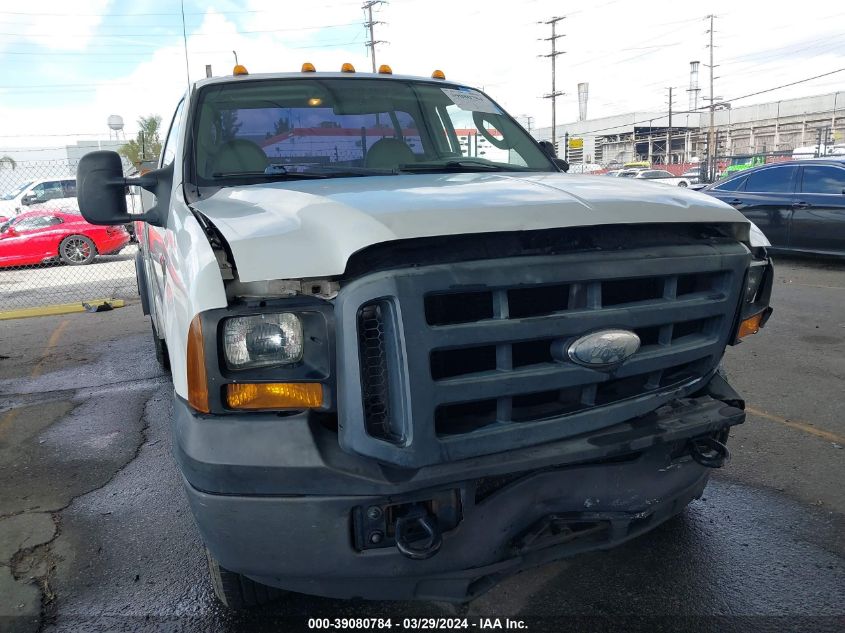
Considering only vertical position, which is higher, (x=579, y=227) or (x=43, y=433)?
(x=579, y=227)

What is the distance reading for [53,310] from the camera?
8.99 m

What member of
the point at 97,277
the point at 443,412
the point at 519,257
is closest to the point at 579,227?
the point at 519,257

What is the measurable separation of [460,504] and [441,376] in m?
0.37

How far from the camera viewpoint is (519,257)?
1.90 m

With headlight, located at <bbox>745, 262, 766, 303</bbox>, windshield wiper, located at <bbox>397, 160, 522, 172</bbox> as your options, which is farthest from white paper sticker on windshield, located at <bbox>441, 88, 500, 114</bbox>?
headlight, located at <bbox>745, 262, 766, 303</bbox>

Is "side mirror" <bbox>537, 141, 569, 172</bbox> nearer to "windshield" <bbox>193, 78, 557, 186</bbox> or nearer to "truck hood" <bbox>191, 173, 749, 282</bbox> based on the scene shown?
"windshield" <bbox>193, 78, 557, 186</bbox>

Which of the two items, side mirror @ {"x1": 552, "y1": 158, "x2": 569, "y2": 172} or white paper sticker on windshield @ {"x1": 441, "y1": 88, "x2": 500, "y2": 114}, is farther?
white paper sticker on windshield @ {"x1": 441, "y1": 88, "x2": 500, "y2": 114}

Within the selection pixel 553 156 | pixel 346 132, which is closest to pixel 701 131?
pixel 553 156

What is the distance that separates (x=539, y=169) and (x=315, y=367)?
2.18 metres

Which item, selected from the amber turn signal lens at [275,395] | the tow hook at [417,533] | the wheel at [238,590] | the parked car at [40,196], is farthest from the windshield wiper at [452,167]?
the parked car at [40,196]

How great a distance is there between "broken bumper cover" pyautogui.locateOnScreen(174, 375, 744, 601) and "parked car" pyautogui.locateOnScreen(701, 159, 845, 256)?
26.6ft

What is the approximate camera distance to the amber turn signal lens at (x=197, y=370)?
184 cm

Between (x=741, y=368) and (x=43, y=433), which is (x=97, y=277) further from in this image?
(x=741, y=368)

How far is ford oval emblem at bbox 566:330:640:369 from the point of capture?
1931 millimetres
